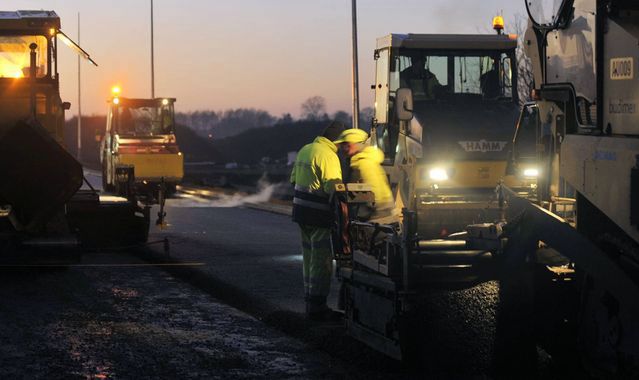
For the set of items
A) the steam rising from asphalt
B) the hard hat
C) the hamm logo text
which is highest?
the hard hat

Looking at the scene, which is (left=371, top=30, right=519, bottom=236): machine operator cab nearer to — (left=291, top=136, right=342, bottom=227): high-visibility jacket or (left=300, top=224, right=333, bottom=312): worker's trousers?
(left=291, top=136, right=342, bottom=227): high-visibility jacket

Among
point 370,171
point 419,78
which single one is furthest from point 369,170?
point 419,78

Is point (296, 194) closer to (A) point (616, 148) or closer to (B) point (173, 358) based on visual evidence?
(B) point (173, 358)

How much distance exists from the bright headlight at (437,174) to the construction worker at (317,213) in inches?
118

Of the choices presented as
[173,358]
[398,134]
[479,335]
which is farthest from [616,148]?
[398,134]

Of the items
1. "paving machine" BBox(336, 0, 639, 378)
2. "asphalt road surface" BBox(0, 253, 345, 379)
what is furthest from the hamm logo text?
"paving machine" BBox(336, 0, 639, 378)

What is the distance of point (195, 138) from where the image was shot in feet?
468

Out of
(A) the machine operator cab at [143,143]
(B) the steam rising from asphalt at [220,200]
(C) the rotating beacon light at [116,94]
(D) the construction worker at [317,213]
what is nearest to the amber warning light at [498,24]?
(D) the construction worker at [317,213]

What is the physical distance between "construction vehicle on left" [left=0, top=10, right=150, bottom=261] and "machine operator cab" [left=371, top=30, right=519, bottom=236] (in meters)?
4.15

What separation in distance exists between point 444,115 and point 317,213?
13.5 ft

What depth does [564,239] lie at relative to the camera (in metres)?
7.00

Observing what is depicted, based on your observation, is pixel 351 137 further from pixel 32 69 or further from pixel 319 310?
pixel 32 69

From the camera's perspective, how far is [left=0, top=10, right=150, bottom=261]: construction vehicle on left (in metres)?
14.6

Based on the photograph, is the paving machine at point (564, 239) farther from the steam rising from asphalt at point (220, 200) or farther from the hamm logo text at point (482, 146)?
the steam rising from asphalt at point (220, 200)
